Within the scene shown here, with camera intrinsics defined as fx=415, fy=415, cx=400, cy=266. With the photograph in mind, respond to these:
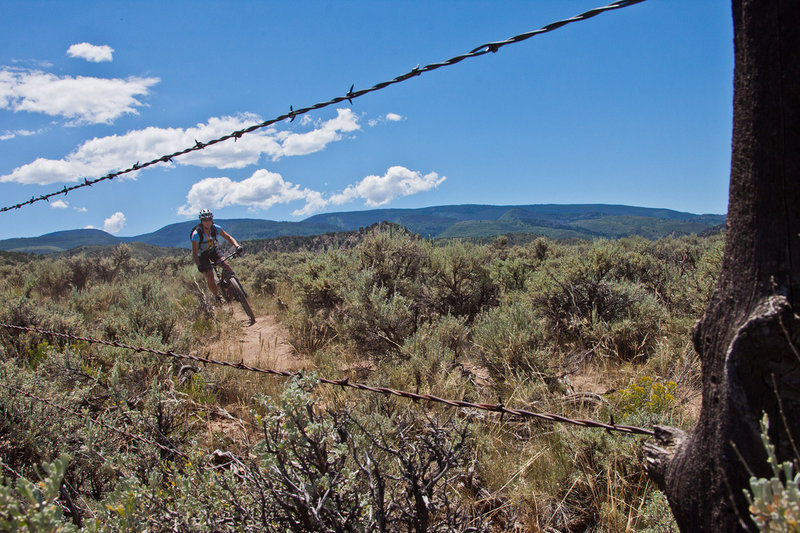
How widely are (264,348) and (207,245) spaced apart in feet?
10.9

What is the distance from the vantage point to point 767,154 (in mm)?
893

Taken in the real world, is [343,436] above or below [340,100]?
below

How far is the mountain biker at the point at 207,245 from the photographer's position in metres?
8.56

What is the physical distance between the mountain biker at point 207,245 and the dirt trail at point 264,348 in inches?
48.2

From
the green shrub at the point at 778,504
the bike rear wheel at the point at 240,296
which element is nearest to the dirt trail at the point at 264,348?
the bike rear wheel at the point at 240,296

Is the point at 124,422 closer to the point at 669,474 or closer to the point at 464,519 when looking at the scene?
the point at 464,519

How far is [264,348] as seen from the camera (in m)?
6.62

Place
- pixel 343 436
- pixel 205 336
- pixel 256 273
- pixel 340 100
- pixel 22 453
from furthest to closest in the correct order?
1. pixel 256 273
2. pixel 205 336
3. pixel 22 453
4. pixel 340 100
5. pixel 343 436

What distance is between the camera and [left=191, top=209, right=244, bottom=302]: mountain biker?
856 centimetres

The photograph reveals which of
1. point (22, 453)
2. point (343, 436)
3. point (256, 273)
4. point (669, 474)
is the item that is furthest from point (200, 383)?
point (256, 273)

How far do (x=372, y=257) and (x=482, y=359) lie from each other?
356cm

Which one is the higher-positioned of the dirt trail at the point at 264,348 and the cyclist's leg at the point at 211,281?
the cyclist's leg at the point at 211,281

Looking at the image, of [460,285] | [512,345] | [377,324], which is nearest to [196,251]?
[377,324]

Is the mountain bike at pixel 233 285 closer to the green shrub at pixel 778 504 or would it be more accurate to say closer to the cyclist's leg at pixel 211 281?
the cyclist's leg at pixel 211 281
